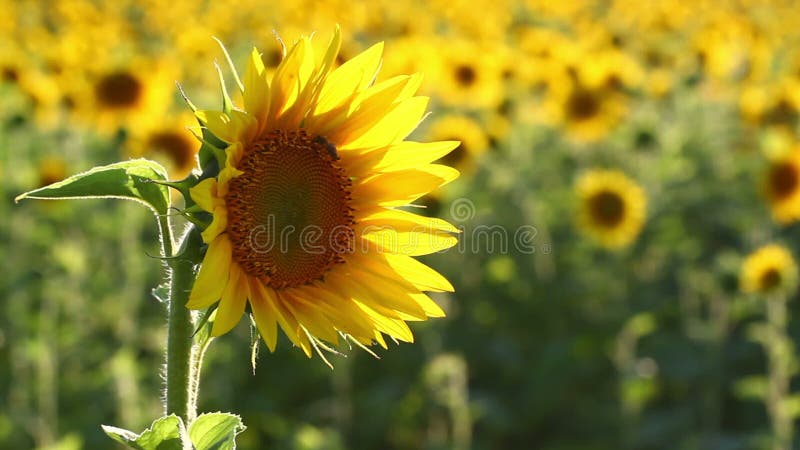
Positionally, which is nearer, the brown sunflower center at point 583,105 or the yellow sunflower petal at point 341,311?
the yellow sunflower petal at point 341,311

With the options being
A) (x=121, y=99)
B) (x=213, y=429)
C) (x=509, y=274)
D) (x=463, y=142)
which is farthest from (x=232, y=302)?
(x=121, y=99)

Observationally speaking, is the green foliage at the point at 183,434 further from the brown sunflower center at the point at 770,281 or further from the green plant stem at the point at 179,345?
the brown sunflower center at the point at 770,281

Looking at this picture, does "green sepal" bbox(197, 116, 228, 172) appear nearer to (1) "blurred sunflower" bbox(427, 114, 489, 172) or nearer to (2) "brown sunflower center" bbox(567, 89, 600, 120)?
(1) "blurred sunflower" bbox(427, 114, 489, 172)

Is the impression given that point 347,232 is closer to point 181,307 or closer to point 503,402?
point 181,307

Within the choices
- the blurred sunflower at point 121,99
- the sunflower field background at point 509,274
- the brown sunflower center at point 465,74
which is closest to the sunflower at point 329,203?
the sunflower field background at point 509,274

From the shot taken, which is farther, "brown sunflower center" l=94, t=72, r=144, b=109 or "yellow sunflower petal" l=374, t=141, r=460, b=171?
"brown sunflower center" l=94, t=72, r=144, b=109

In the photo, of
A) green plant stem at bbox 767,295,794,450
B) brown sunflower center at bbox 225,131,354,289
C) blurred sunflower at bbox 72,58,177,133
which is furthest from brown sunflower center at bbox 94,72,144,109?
brown sunflower center at bbox 225,131,354,289
